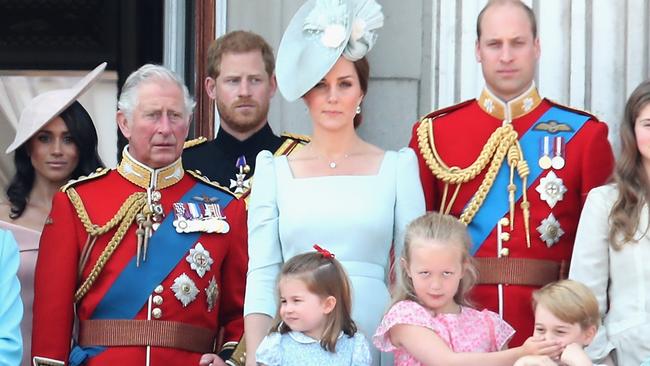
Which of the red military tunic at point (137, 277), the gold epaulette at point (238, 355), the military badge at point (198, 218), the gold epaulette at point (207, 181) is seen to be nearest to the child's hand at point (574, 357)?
the gold epaulette at point (238, 355)

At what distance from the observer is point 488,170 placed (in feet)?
19.7

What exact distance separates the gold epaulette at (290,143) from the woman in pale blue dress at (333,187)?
662 millimetres

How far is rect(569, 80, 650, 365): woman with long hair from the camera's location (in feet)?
18.6

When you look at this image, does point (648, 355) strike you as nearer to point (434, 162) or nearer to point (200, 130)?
point (434, 162)

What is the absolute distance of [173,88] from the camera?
6.23 metres

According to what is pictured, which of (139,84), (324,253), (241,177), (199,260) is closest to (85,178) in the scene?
(139,84)

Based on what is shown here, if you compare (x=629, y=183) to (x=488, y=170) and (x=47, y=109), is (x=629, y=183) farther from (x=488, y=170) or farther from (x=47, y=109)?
(x=47, y=109)

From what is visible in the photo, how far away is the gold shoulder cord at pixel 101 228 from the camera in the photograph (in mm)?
6082

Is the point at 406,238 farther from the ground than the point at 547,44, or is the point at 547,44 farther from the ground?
the point at 547,44

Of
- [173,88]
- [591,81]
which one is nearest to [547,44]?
[591,81]

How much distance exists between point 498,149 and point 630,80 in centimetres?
86

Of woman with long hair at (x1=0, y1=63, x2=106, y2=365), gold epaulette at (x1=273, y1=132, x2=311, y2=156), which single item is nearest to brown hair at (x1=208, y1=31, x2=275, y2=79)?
gold epaulette at (x1=273, y1=132, x2=311, y2=156)

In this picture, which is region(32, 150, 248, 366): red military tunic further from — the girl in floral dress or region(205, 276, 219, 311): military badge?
the girl in floral dress

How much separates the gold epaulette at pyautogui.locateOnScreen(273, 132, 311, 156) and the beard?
101mm
